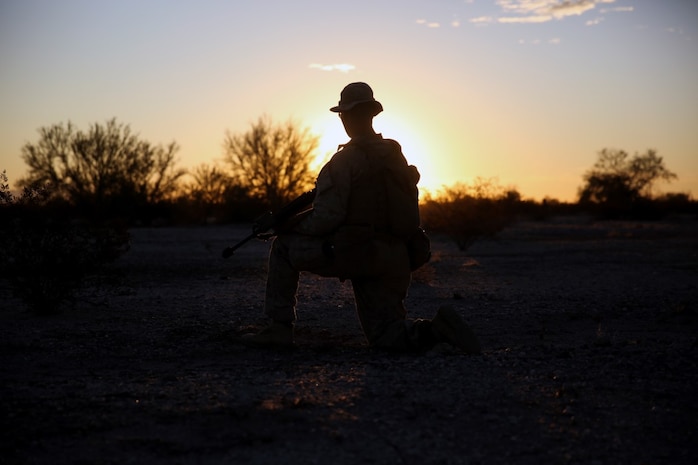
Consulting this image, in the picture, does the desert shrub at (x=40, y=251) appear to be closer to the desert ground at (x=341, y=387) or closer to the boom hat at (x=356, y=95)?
the desert ground at (x=341, y=387)

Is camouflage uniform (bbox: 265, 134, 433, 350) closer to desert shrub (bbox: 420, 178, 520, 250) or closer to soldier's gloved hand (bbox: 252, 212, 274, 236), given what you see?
soldier's gloved hand (bbox: 252, 212, 274, 236)

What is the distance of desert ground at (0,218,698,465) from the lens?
3.91 metres

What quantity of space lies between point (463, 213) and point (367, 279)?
55.5 ft


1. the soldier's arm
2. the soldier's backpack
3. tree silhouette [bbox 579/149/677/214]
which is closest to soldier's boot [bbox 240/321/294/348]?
the soldier's arm

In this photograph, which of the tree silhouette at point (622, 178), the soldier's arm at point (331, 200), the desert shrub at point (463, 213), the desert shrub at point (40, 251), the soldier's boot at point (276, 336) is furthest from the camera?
the tree silhouette at point (622, 178)

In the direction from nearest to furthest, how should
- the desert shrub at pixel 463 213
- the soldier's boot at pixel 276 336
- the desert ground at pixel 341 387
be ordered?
the desert ground at pixel 341 387 → the soldier's boot at pixel 276 336 → the desert shrub at pixel 463 213

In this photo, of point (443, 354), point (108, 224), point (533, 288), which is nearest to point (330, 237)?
point (443, 354)

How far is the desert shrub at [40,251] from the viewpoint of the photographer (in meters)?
8.73

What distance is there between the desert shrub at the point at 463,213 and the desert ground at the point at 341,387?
42.0 feet

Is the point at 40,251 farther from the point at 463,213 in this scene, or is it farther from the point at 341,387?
the point at 463,213

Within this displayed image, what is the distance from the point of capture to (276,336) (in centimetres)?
639

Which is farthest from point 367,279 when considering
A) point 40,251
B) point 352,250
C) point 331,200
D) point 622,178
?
point 622,178

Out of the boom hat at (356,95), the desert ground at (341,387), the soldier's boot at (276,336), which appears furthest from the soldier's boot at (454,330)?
the boom hat at (356,95)

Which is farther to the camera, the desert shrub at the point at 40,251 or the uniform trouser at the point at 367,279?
the desert shrub at the point at 40,251
